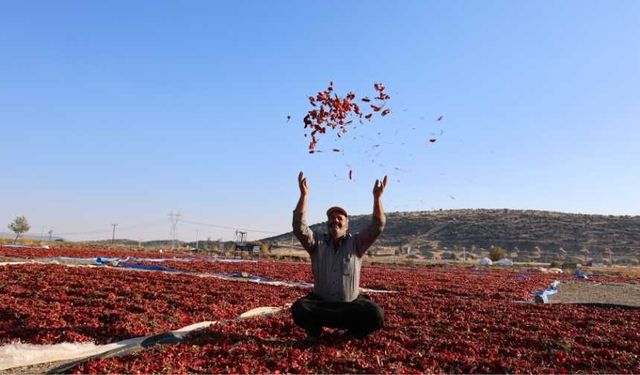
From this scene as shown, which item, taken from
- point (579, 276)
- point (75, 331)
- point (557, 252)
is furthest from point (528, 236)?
point (75, 331)

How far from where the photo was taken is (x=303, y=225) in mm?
8062

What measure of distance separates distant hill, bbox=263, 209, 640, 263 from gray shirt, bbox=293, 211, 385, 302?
79139 millimetres

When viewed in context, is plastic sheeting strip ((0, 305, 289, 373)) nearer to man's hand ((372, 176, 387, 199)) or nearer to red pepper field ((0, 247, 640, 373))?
red pepper field ((0, 247, 640, 373))

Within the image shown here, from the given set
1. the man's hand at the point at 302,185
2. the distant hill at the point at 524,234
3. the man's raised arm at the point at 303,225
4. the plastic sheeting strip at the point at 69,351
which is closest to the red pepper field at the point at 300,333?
the plastic sheeting strip at the point at 69,351

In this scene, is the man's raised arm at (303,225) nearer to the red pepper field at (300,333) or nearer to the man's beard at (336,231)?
the man's beard at (336,231)

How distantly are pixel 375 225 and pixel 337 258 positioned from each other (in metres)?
0.83

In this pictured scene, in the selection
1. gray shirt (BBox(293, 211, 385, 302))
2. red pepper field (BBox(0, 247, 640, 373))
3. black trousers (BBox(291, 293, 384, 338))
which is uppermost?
gray shirt (BBox(293, 211, 385, 302))

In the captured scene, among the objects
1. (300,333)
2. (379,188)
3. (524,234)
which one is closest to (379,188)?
(379,188)

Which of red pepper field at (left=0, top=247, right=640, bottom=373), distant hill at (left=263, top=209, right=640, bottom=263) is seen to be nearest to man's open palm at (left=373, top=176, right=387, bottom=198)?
red pepper field at (left=0, top=247, right=640, bottom=373)

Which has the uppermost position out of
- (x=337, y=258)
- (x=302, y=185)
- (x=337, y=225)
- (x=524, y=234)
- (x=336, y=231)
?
(x=524, y=234)

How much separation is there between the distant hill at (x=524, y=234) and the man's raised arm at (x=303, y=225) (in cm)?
7938

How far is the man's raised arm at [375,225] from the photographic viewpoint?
806 centimetres

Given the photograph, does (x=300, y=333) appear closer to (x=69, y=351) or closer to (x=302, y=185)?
(x=302, y=185)

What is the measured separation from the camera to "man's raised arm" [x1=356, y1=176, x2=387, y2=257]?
8.06m
